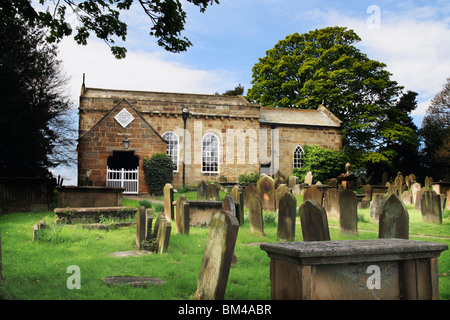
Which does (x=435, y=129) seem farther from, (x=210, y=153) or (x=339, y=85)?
(x=210, y=153)

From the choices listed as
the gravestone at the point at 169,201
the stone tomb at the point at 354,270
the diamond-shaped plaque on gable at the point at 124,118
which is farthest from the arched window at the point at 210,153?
the stone tomb at the point at 354,270

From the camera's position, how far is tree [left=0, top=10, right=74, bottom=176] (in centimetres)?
1588

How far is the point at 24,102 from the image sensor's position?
53.9 feet

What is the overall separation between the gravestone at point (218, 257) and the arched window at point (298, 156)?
27.3m

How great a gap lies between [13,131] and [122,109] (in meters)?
7.51

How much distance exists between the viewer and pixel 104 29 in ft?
30.5

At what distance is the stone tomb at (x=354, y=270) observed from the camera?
4262 mm

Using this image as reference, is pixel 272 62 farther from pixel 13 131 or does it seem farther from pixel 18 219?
pixel 18 219

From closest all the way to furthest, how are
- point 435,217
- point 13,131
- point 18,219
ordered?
point 18,219 → point 435,217 → point 13,131

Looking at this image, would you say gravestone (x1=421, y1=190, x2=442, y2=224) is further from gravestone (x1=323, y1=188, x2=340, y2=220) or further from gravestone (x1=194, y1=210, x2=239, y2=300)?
gravestone (x1=194, y1=210, x2=239, y2=300)

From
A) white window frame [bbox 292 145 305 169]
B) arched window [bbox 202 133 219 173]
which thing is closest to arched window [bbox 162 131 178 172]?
arched window [bbox 202 133 219 173]
